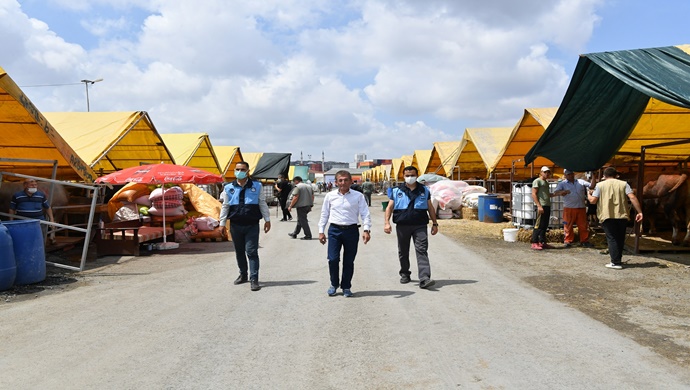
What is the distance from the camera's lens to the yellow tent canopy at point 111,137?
48.4 ft

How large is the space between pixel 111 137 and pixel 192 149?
8976 mm

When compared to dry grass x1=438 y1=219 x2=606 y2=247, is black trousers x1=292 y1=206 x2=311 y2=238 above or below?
above

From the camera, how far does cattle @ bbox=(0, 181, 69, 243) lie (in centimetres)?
1186

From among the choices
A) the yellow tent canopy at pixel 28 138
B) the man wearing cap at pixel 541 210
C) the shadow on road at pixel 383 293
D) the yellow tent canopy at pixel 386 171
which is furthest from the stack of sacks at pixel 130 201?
the yellow tent canopy at pixel 386 171

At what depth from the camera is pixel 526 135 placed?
21.0 meters

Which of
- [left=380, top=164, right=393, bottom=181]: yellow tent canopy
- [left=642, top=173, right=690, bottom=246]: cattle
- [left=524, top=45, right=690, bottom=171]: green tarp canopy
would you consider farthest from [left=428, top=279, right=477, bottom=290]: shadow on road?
[left=380, top=164, right=393, bottom=181]: yellow tent canopy

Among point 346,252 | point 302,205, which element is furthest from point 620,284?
point 302,205

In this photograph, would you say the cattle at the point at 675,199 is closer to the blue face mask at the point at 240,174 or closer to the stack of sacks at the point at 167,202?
the blue face mask at the point at 240,174

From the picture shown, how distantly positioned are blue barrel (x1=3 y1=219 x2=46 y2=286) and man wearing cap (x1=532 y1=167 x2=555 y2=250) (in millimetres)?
10179

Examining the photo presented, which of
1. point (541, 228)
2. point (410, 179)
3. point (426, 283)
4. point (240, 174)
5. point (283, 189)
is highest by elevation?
point (240, 174)

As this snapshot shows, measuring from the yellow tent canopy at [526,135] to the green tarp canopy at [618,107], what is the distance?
4.53 m

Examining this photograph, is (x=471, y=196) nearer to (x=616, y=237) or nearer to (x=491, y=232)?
(x=491, y=232)

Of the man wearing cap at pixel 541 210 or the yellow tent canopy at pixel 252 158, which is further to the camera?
the yellow tent canopy at pixel 252 158

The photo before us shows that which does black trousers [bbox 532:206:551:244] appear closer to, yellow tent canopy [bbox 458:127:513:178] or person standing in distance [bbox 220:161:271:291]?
person standing in distance [bbox 220:161:271:291]
